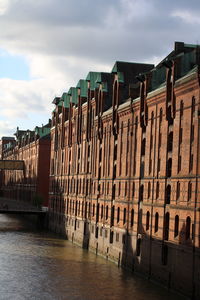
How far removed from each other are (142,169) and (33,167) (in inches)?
2640

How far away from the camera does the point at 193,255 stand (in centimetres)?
3819

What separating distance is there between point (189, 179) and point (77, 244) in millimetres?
32664

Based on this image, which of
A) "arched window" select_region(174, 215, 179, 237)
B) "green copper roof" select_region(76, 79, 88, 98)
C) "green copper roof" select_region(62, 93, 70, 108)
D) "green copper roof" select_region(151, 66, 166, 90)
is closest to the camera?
"arched window" select_region(174, 215, 179, 237)

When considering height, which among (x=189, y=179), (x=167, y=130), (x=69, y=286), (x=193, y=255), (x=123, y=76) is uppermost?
(x=123, y=76)

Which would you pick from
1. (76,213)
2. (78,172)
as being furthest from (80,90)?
(76,213)

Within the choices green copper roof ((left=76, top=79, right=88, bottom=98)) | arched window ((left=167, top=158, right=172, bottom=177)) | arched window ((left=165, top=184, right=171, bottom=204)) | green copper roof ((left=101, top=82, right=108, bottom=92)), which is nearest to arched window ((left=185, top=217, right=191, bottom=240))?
arched window ((left=165, top=184, right=171, bottom=204))

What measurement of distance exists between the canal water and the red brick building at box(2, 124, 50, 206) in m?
42.4

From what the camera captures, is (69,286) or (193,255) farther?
(69,286)

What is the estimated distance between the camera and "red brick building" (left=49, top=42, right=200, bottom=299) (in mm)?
40156

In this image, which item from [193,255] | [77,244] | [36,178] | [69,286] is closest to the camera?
[193,255]

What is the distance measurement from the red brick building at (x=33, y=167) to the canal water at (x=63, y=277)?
42353 millimetres

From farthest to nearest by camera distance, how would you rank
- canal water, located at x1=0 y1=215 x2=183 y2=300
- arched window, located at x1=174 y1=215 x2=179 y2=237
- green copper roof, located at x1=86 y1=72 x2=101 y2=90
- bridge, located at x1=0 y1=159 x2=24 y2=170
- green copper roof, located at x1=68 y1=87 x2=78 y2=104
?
bridge, located at x1=0 y1=159 x2=24 y2=170
green copper roof, located at x1=68 y1=87 x2=78 y2=104
green copper roof, located at x1=86 y1=72 x2=101 y2=90
arched window, located at x1=174 y1=215 x2=179 y2=237
canal water, located at x1=0 y1=215 x2=183 y2=300

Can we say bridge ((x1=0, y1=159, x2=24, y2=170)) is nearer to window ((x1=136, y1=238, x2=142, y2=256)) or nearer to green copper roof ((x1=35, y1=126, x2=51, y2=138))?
green copper roof ((x1=35, y1=126, x2=51, y2=138))

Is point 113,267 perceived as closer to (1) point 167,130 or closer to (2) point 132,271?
(2) point 132,271
